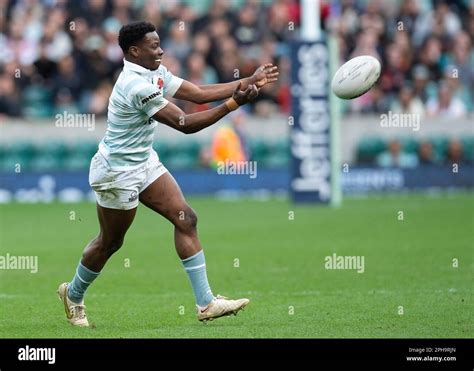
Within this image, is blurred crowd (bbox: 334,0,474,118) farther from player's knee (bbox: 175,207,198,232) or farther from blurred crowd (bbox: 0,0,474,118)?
player's knee (bbox: 175,207,198,232)

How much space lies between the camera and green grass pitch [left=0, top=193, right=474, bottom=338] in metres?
10.4

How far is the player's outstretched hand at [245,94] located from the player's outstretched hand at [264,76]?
8 cm

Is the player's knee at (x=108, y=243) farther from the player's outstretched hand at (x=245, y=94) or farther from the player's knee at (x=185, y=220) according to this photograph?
the player's outstretched hand at (x=245, y=94)

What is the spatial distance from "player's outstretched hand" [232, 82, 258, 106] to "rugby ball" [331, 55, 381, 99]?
1.63 metres

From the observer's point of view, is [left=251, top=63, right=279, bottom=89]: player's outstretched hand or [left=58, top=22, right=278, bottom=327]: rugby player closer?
[left=251, top=63, right=279, bottom=89]: player's outstretched hand

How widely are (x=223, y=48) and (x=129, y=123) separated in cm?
1786

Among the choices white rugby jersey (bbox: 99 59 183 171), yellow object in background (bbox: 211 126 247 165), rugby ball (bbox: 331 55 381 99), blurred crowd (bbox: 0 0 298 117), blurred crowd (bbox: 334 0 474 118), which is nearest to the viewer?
white rugby jersey (bbox: 99 59 183 171)

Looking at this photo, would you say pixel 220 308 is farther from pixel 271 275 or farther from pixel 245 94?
pixel 271 275

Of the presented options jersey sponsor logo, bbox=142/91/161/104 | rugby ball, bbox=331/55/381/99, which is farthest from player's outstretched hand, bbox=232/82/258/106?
rugby ball, bbox=331/55/381/99

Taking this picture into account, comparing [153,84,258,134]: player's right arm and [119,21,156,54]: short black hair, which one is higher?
[119,21,156,54]: short black hair

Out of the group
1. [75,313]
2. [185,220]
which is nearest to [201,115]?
[185,220]

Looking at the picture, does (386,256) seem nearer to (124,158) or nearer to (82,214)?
(124,158)

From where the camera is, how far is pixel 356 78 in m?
11.5

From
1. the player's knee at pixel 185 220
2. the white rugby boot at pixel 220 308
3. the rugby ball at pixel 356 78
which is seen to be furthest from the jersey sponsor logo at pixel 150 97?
the rugby ball at pixel 356 78
